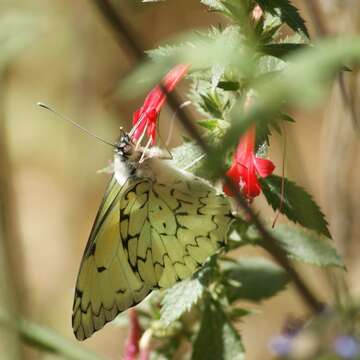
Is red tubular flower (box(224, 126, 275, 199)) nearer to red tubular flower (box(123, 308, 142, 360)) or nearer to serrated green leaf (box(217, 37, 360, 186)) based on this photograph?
red tubular flower (box(123, 308, 142, 360))

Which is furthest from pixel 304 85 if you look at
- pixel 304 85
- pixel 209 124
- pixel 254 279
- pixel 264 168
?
pixel 254 279

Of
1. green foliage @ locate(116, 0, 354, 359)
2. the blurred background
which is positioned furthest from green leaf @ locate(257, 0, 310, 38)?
the blurred background

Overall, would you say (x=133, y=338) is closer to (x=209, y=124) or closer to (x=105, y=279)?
(x=105, y=279)

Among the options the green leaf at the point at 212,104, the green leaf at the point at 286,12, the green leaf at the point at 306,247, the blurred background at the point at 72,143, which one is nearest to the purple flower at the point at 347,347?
the green leaf at the point at 306,247

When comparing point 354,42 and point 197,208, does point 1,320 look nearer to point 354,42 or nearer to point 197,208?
point 197,208

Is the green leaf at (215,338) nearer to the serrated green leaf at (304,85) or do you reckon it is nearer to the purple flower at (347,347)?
the purple flower at (347,347)

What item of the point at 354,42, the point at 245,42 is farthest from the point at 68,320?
the point at 354,42
